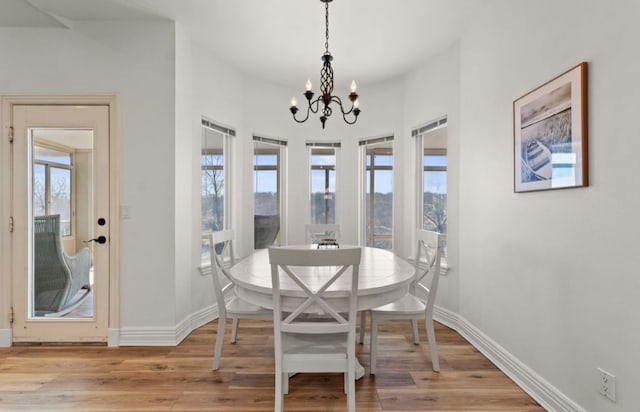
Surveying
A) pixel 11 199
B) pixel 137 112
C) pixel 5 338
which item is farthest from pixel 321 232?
pixel 5 338

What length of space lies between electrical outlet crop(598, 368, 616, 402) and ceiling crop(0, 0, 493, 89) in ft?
8.41

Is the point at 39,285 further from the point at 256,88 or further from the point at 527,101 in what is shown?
the point at 527,101

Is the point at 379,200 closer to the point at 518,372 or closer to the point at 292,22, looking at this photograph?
the point at 292,22

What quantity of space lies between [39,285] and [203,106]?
7.08 ft

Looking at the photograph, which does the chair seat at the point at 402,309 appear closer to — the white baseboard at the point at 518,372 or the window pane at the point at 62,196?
the white baseboard at the point at 518,372

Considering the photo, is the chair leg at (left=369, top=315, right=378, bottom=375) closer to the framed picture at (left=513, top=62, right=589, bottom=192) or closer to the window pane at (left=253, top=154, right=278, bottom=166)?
the framed picture at (left=513, top=62, right=589, bottom=192)

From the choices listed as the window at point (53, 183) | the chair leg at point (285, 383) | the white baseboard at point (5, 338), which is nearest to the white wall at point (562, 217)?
the chair leg at point (285, 383)

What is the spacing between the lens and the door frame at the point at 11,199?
9.41 feet

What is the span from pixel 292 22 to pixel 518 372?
3129 mm

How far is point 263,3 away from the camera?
2.62 metres

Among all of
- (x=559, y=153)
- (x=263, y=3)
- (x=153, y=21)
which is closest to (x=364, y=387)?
(x=559, y=153)

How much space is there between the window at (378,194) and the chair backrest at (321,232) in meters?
0.67

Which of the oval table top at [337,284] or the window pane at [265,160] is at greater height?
the window pane at [265,160]

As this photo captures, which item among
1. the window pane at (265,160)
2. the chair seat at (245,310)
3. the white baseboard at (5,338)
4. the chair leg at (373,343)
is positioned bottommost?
the white baseboard at (5,338)
